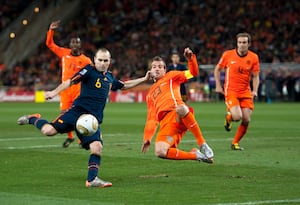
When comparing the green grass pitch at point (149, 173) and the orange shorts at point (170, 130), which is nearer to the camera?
the green grass pitch at point (149, 173)

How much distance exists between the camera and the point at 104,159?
14.9 meters

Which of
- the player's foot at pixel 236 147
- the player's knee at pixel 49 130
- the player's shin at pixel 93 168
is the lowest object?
the player's foot at pixel 236 147

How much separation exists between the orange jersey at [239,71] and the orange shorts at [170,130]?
485 centimetres

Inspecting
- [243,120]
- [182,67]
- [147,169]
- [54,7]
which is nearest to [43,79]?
[54,7]

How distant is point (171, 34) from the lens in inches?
1996

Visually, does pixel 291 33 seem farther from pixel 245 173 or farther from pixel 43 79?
pixel 245 173

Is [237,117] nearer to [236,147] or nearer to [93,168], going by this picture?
[236,147]

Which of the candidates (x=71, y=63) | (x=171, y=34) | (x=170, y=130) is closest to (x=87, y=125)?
(x=170, y=130)

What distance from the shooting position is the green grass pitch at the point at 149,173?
1004 centimetres

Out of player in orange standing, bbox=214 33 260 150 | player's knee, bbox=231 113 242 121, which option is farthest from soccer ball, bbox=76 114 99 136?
player in orange standing, bbox=214 33 260 150

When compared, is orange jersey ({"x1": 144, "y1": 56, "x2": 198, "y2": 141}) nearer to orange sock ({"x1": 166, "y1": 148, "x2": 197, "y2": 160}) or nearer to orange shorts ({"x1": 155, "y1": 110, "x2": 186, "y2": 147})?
orange shorts ({"x1": 155, "y1": 110, "x2": 186, "y2": 147})

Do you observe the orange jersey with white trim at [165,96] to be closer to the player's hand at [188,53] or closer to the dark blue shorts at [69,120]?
the player's hand at [188,53]

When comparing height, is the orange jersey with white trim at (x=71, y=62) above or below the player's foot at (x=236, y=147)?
above

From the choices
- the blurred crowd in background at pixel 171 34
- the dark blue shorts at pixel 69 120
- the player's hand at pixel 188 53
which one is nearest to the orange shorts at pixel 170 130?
the player's hand at pixel 188 53
